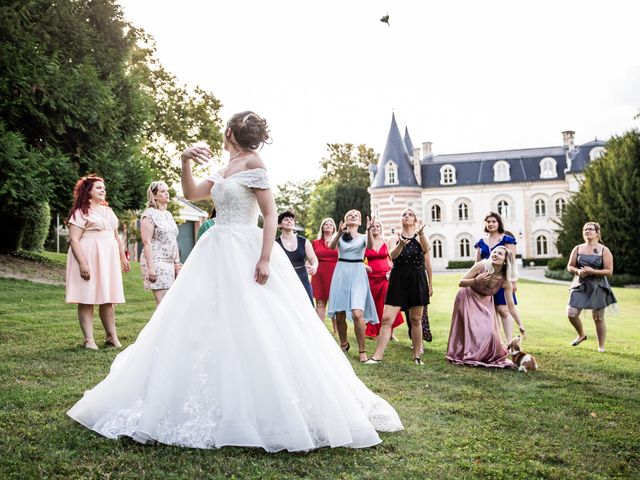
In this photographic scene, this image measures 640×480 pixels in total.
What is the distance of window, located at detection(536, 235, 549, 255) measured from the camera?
61938 mm

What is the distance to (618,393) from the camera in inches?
277

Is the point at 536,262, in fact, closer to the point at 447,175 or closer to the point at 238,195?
the point at 447,175

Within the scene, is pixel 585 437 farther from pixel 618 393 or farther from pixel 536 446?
pixel 618 393

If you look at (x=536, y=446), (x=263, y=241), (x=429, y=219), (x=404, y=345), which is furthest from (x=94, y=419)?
(x=429, y=219)

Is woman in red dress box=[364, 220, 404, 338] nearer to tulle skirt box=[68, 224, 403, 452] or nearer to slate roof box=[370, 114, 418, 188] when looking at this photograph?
tulle skirt box=[68, 224, 403, 452]

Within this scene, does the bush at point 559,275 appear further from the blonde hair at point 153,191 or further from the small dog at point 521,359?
the blonde hair at point 153,191

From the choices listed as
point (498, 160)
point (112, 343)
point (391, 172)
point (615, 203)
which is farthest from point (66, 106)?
point (498, 160)

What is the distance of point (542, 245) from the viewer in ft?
204

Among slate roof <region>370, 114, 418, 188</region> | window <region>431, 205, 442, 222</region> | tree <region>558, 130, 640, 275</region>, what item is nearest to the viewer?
tree <region>558, 130, 640, 275</region>

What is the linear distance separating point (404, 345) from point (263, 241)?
22.7ft

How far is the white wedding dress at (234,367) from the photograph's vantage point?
169 inches

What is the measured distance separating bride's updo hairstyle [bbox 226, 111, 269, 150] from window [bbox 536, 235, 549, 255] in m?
61.1

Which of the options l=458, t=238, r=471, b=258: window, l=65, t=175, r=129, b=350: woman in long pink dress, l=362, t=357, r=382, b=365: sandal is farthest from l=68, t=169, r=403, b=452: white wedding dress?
l=458, t=238, r=471, b=258: window

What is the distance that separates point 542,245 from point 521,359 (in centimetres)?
5717
